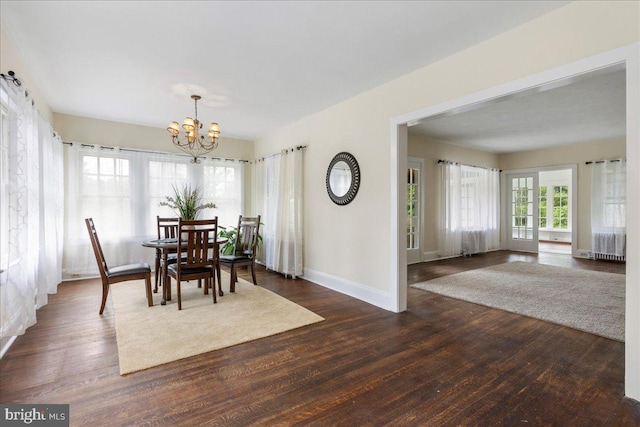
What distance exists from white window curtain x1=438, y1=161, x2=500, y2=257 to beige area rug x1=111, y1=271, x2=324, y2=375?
4.67m

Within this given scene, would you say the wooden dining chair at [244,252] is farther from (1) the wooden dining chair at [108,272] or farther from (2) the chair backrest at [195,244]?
(1) the wooden dining chair at [108,272]

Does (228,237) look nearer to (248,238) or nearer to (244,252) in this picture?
(248,238)

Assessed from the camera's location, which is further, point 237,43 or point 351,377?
point 237,43

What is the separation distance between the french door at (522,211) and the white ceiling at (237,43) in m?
6.56

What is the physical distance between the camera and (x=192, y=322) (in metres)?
3.11

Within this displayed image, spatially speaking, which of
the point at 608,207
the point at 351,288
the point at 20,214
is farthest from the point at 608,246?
the point at 20,214

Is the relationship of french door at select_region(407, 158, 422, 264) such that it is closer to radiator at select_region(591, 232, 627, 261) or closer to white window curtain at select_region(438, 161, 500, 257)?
white window curtain at select_region(438, 161, 500, 257)

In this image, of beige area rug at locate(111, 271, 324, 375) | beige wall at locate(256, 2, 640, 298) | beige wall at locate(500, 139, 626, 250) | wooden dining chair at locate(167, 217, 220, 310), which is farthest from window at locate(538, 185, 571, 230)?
wooden dining chair at locate(167, 217, 220, 310)

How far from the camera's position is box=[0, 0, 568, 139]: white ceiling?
2258 millimetres

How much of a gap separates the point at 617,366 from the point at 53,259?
588 cm

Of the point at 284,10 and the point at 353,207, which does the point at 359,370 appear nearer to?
the point at 353,207

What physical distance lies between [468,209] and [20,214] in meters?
7.91

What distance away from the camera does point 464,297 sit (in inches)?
157

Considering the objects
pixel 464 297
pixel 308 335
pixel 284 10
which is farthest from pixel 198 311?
pixel 464 297
